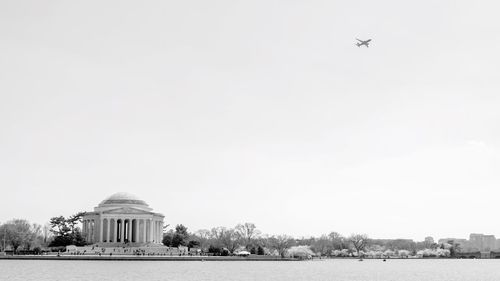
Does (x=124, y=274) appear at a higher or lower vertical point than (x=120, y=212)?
lower

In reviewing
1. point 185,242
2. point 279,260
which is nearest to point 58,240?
point 185,242

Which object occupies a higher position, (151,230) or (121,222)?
(121,222)

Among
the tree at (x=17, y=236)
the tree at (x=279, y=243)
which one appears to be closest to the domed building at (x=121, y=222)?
the tree at (x=17, y=236)

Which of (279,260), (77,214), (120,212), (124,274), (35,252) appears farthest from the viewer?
(77,214)

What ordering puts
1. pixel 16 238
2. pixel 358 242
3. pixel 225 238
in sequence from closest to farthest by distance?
pixel 16 238 → pixel 225 238 → pixel 358 242

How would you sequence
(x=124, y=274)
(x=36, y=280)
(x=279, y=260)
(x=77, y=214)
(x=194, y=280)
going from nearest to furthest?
(x=36, y=280) < (x=194, y=280) < (x=124, y=274) < (x=279, y=260) < (x=77, y=214)

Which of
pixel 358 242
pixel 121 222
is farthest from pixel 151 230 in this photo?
pixel 358 242

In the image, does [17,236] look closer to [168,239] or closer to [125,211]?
[125,211]

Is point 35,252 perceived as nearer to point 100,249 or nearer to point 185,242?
point 100,249
